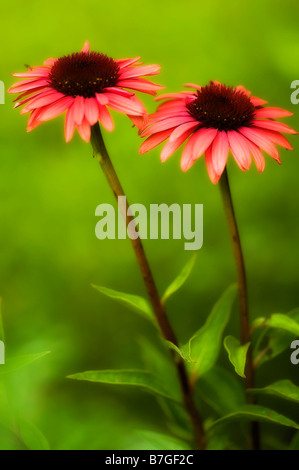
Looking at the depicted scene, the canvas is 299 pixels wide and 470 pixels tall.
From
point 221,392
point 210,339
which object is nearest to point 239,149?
point 210,339

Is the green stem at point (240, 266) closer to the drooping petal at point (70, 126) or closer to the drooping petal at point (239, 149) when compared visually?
the drooping petal at point (239, 149)

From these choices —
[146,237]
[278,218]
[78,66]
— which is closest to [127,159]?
[146,237]

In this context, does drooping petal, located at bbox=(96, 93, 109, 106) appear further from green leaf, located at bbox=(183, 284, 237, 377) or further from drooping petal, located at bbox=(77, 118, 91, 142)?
green leaf, located at bbox=(183, 284, 237, 377)

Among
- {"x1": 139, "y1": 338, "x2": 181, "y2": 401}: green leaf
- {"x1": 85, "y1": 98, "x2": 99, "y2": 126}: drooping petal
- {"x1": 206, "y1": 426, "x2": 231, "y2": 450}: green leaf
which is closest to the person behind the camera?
{"x1": 85, "y1": 98, "x2": 99, "y2": 126}: drooping petal

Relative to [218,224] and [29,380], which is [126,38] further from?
[29,380]

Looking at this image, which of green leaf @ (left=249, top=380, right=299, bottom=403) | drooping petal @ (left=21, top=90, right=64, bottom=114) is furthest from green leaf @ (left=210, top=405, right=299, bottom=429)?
drooping petal @ (left=21, top=90, right=64, bottom=114)

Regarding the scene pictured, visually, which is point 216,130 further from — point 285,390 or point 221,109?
point 285,390
